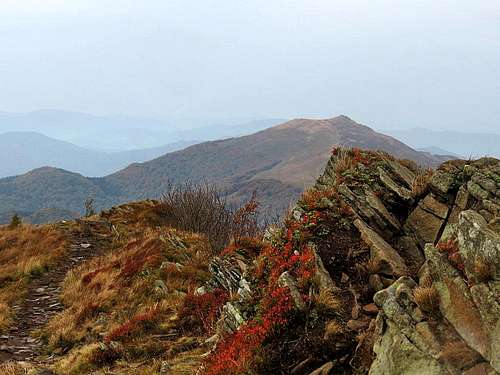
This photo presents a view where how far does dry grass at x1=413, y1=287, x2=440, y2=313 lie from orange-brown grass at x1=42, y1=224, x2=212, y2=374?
6649mm

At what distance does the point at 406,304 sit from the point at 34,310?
672 inches

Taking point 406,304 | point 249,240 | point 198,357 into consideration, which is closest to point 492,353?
point 406,304

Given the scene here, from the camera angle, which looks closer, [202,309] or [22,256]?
[202,309]

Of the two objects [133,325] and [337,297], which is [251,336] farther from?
[133,325]

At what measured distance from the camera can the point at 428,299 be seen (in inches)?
258

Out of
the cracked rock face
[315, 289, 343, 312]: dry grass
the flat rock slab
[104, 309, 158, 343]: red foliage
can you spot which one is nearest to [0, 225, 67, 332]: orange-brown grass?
[104, 309, 158, 343]: red foliage

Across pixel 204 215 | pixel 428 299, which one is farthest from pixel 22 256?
pixel 428 299

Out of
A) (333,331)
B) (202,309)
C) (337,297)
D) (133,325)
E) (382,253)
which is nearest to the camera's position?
(333,331)

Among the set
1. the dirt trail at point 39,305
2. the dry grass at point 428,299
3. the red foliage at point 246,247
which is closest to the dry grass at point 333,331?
the dry grass at point 428,299

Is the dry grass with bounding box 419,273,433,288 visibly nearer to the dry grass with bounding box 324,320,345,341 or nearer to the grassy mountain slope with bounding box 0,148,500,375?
the grassy mountain slope with bounding box 0,148,500,375

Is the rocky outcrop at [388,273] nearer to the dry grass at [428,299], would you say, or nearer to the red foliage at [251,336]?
the dry grass at [428,299]

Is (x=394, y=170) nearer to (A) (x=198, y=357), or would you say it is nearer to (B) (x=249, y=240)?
(B) (x=249, y=240)

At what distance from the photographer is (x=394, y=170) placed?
1378cm

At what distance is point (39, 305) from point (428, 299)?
58.6ft
